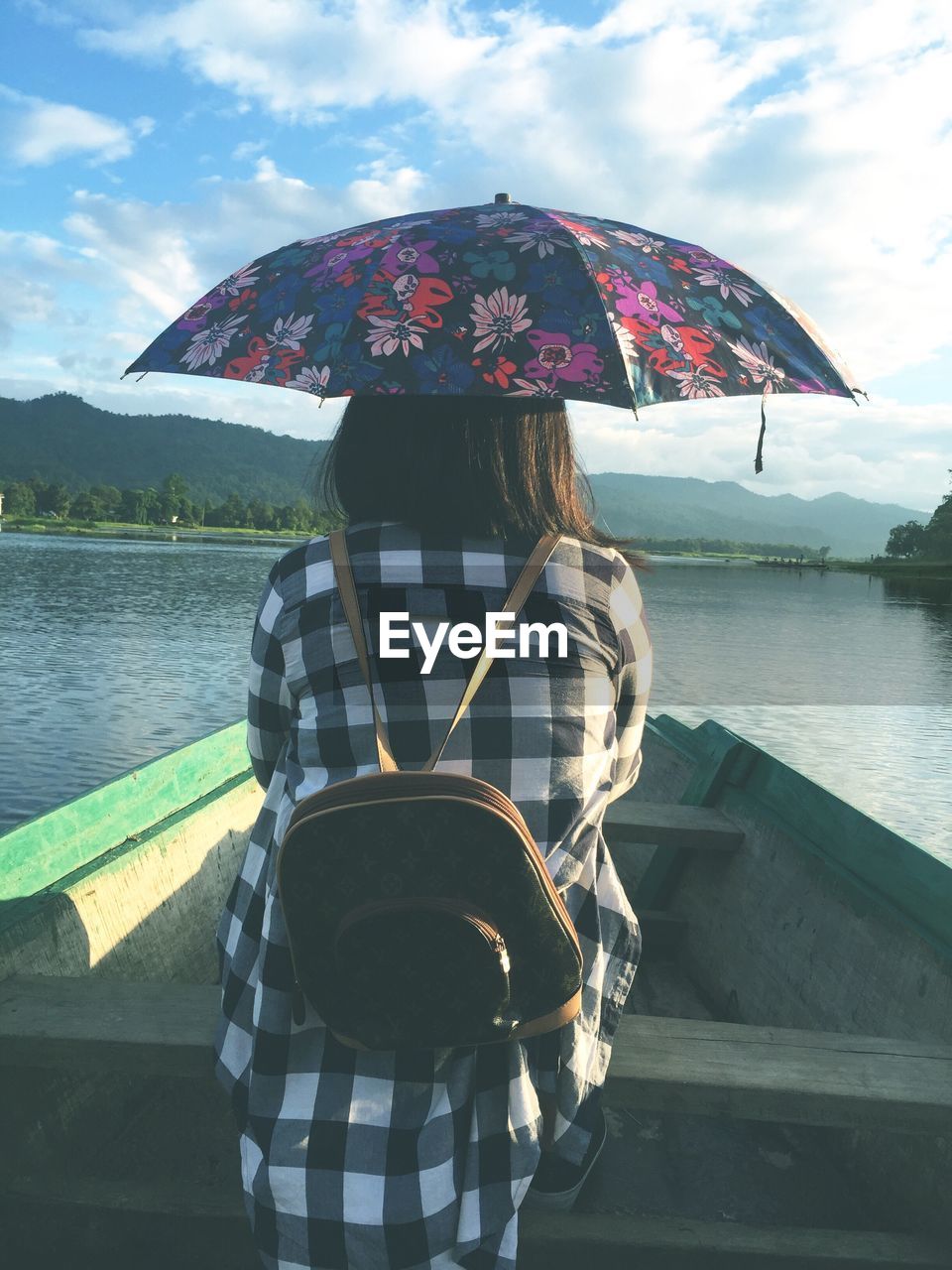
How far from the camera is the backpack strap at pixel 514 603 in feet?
5.66

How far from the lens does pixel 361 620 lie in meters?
1.80

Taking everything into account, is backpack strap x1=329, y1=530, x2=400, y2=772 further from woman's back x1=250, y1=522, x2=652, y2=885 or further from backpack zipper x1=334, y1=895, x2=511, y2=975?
backpack zipper x1=334, y1=895, x2=511, y2=975

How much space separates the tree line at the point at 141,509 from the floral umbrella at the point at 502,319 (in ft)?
422

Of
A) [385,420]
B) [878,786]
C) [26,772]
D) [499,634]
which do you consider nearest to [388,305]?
[385,420]

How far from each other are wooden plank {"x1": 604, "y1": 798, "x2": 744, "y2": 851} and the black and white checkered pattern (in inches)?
75.0

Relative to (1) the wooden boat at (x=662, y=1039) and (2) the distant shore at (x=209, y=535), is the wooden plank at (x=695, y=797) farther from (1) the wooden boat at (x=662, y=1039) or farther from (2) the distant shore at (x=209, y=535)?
(2) the distant shore at (x=209, y=535)

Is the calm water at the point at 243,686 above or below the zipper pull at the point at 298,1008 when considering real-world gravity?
below

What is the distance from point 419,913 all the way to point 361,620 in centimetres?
53

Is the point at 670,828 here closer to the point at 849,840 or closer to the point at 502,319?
the point at 849,840

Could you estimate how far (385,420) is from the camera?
6.49 feet

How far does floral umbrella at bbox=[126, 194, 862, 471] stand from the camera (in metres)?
1.99

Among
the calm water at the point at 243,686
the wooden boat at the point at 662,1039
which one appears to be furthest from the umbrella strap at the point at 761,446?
the calm water at the point at 243,686

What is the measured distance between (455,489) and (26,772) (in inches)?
516

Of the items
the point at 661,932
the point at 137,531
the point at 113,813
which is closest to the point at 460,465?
the point at 113,813
